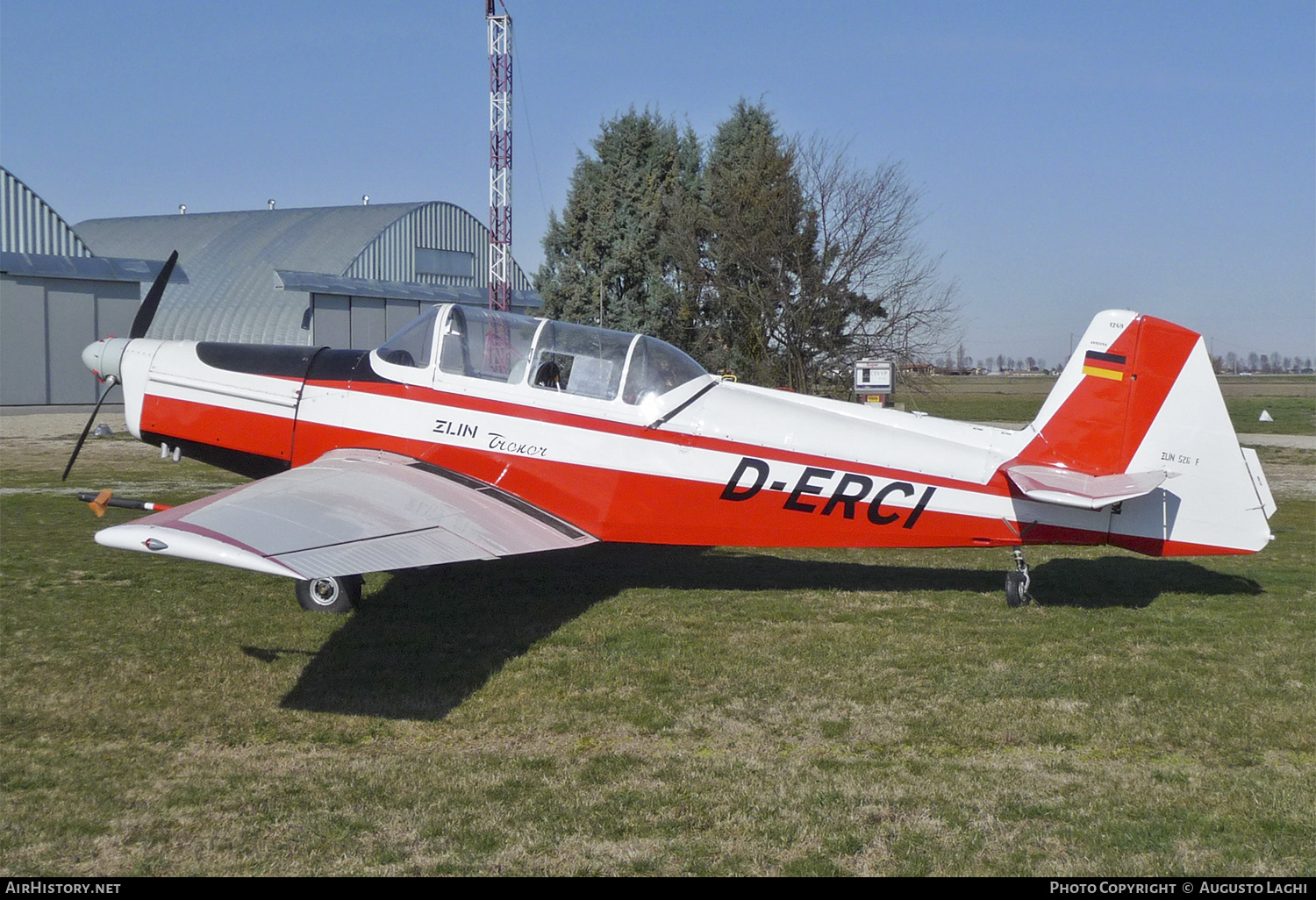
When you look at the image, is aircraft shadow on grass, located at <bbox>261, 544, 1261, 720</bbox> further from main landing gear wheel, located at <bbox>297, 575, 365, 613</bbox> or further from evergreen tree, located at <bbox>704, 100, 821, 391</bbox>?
evergreen tree, located at <bbox>704, 100, 821, 391</bbox>

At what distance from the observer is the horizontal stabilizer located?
21.3 ft

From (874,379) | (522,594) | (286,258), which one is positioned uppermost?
(286,258)

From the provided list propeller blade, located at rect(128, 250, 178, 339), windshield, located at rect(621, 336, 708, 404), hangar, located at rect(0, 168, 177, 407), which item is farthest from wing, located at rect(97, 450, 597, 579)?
hangar, located at rect(0, 168, 177, 407)

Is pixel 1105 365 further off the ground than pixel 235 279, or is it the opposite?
pixel 235 279

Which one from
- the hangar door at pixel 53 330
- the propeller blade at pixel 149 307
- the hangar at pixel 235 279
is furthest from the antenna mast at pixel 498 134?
the propeller blade at pixel 149 307

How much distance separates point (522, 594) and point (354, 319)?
26941mm

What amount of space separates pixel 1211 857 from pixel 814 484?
3.74 meters

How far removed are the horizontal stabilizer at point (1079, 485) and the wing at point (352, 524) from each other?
3021 millimetres

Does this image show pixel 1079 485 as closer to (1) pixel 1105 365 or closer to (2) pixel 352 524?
(1) pixel 1105 365

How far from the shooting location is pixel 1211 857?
366cm

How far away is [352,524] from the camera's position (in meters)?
5.57

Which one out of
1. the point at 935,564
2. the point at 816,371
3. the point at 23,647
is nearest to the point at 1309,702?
the point at 935,564

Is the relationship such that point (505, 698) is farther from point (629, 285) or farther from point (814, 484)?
point (629, 285)

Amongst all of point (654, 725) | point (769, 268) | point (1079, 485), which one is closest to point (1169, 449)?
point (1079, 485)
